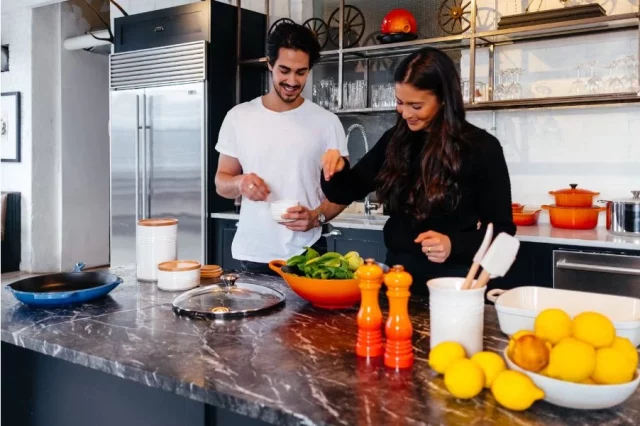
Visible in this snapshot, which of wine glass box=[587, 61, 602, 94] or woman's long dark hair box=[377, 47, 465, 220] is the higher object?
wine glass box=[587, 61, 602, 94]

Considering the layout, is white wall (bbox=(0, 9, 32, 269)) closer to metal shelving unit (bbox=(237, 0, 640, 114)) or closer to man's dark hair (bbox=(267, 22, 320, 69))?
metal shelving unit (bbox=(237, 0, 640, 114))

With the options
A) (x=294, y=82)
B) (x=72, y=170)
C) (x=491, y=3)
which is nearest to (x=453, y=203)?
(x=294, y=82)

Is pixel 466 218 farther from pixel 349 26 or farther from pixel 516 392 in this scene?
pixel 349 26

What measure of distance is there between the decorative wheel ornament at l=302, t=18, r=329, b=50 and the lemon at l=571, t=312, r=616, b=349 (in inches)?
150

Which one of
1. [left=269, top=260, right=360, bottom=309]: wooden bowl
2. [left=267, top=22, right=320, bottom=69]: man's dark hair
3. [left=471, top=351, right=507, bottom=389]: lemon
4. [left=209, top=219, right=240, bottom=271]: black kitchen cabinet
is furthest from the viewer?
[left=209, top=219, right=240, bottom=271]: black kitchen cabinet

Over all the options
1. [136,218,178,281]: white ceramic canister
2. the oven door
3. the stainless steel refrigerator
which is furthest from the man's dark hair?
the stainless steel refrigerator

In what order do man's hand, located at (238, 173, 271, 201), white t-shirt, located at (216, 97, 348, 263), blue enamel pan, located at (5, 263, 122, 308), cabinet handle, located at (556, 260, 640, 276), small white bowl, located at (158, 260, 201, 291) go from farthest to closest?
cabinet handle, located at (556, 260, 640, 276)
white t-shirt, located at (216, 97, 348, 263)
man's hand, located at (238, 173, 271, 201)
small white bowl, located at (158, 260, 201, 291)
blue enamel pan, located at (5, 263, 122, 308)

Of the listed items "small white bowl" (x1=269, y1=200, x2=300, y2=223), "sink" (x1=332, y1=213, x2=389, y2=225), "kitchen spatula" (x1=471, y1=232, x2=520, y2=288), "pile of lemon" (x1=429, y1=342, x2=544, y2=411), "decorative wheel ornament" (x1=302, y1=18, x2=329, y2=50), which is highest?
"decorative wheel ornament" (x1=302, y1=18, x2=329, y2=50)

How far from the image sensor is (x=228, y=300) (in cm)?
180

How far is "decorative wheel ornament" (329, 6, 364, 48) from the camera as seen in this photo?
4.59m

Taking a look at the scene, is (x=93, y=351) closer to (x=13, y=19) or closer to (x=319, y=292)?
(x=319, y=292)

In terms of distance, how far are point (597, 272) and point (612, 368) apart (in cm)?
218

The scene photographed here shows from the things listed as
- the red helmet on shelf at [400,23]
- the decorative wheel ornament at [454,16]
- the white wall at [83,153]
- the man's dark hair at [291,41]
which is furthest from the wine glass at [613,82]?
the white wall at [83,153]

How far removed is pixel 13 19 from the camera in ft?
21.4
